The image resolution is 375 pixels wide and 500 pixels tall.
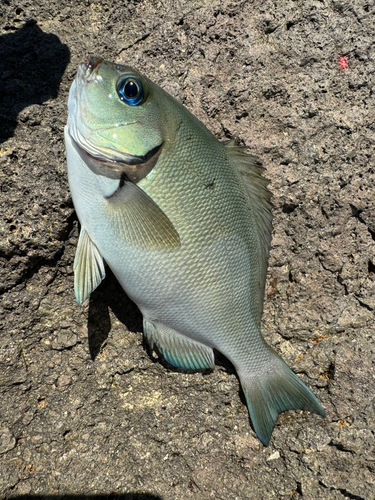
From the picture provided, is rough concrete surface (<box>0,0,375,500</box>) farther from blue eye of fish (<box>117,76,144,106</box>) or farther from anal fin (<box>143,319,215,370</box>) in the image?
blue eye of fish (<box>117,76,144,106</box>)

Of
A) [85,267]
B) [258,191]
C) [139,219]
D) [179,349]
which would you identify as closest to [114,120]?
[139,219]

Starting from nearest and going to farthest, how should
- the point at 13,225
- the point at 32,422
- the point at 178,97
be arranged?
the point at 13,225 → the point at 32,422 → the point at 178,97

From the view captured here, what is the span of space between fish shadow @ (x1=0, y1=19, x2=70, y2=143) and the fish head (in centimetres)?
47

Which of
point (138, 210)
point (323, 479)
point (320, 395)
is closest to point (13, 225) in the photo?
point (138, 210)

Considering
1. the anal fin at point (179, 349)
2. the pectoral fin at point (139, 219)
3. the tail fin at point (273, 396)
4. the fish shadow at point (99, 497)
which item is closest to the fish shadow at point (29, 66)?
the pectoral fin at point (139, 219)

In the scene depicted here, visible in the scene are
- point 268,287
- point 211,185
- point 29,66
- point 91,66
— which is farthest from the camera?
point 268,287

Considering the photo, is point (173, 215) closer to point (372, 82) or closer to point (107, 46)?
point (107, 46)

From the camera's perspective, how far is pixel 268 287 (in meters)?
2.09

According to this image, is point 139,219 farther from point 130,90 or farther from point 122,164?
point 130,90

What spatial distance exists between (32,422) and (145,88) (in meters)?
1.62

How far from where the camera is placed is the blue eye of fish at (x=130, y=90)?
1568 mm

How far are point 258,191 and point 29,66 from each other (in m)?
1.30

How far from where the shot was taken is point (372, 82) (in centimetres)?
204

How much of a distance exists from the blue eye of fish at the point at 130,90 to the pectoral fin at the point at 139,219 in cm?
33
